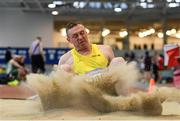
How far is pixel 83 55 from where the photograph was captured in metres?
4.29

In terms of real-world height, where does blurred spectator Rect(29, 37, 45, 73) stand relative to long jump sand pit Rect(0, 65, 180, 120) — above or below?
below

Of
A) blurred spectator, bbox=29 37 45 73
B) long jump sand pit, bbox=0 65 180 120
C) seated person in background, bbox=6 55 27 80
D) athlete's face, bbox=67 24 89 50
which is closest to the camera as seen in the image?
long jump sand pit, bbox=0 65 180 120

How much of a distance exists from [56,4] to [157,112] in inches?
804

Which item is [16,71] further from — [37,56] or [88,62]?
[88,62]

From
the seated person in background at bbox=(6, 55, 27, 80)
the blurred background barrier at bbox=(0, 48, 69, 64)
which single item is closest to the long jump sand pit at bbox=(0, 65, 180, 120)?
the seated person in background at bbox=(6, 55, 27, 80)

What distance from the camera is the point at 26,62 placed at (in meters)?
22.4

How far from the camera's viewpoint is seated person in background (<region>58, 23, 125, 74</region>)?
13.7 feet

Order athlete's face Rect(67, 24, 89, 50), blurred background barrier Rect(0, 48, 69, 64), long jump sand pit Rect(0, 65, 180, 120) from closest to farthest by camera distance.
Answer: long jump sand pit Rect(0, 65, 180, 120) → athlete's face Rect(67, 24, 89, 50) → blurred background barrier Rect(0, 48, 69, 64)

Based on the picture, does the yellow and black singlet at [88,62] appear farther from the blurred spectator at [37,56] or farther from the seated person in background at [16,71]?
the blurred spectator at [37,56]

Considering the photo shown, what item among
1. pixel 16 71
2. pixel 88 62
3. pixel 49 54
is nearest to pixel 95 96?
pixel 88 62

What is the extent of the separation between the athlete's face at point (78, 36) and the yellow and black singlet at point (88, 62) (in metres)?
0.10

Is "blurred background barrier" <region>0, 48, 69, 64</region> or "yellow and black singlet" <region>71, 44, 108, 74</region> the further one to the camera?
"blurred background barrier" <region>0, 48, 69, 64</region>

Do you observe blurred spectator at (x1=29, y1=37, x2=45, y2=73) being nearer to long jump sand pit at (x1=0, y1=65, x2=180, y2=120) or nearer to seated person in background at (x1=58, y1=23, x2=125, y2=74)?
seated person in background at (x1=58, y1=23, x2=125, y2=74)

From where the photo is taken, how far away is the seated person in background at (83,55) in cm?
419
